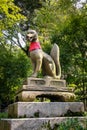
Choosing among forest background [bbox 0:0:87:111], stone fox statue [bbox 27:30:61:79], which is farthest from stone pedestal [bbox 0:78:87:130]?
forest background [bbox 0:0:87:111]

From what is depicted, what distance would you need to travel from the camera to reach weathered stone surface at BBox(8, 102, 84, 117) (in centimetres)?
604

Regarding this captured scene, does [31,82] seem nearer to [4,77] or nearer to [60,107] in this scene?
[60,107]

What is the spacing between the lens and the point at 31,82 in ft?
21.4

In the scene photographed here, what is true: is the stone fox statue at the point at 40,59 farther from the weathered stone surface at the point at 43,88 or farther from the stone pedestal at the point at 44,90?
the weathered stone surface at the point at 43,88

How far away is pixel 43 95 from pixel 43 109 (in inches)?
18.1

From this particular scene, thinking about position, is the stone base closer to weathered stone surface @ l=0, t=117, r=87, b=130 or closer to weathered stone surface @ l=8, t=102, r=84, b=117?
weathered stone surface @ l=8, t=102, r=84, b=117

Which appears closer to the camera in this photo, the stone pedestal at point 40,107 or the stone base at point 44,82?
the stone pedestal at point 40,107

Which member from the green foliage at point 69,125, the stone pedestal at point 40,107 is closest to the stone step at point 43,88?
the stone pedestal at point 40,107

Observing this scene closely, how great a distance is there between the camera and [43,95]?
6531 millimetres

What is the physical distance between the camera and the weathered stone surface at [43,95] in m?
6.29

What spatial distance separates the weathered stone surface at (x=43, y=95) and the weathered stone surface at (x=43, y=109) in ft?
0.65

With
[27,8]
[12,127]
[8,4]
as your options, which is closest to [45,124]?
[12,127]

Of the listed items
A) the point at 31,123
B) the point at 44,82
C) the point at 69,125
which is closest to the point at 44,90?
the point at 44,82

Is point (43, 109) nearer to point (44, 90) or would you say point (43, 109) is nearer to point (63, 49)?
point (44, 90)
